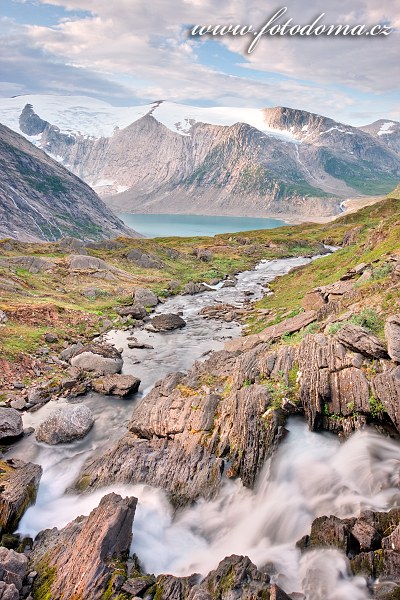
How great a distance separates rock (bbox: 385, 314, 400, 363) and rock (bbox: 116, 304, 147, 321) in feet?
115

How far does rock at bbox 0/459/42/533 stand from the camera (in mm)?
17734

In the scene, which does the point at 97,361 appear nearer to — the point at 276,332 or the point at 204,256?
the point at 276,332

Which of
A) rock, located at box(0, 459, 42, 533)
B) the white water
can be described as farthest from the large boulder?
the white water

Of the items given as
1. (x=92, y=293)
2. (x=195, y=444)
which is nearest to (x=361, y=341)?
(x=195, y=444)

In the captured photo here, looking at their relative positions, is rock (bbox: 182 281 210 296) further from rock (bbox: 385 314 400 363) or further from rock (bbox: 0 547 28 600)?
rock (bbox: 0 547 28 600)

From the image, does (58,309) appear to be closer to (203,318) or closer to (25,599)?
(203,318)

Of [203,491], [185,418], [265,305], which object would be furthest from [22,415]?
[265,305]

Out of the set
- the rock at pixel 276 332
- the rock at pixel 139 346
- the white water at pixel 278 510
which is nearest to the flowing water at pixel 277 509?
the white water at pixel 278 510

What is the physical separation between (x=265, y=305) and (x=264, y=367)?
30152 millimetres

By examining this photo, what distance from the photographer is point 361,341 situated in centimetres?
2178

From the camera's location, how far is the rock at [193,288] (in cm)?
6906

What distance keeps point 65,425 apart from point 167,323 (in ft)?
77.6

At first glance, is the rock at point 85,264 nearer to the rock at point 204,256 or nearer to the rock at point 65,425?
the rock at point 204,256

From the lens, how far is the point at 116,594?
45.6ft
